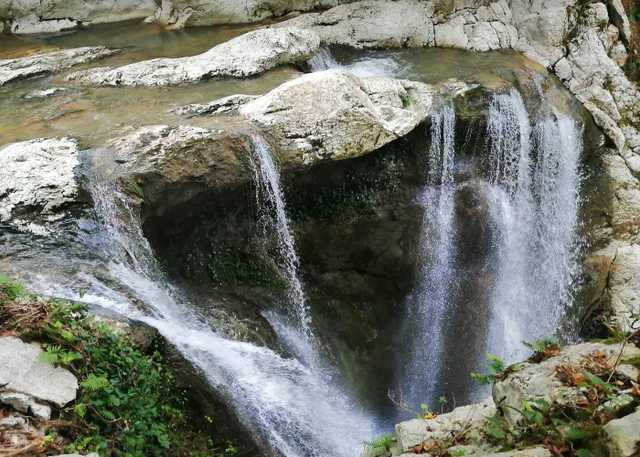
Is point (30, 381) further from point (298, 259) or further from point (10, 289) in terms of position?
point (298, 259)

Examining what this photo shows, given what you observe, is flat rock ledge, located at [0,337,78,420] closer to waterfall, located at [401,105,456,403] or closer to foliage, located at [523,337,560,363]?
→ foliage, located at [523,337,560,363]

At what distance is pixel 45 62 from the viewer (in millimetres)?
9758

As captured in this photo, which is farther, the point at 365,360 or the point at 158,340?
the point at 365,360

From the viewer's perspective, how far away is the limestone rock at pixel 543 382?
3.71m

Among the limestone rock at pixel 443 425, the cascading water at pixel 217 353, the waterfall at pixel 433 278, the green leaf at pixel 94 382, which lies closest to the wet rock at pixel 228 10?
the waterfall at pixel 433 278

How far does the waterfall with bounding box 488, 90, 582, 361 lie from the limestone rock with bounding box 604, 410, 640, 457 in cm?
622

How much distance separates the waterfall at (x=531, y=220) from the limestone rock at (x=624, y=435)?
20.4ft

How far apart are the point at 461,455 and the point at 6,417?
329 centimetres

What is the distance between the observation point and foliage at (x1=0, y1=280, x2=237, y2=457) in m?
4.23

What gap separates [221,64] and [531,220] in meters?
6.02

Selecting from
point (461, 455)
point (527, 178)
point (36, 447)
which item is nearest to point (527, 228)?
point (527, 178)

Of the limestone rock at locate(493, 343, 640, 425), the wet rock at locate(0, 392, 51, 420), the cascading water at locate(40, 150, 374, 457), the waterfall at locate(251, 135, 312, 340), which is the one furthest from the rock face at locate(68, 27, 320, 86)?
the limestone rock at locate(493, 343, 640, 425)

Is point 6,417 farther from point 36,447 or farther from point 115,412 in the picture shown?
point 115,412

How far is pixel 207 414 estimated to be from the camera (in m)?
5.32
